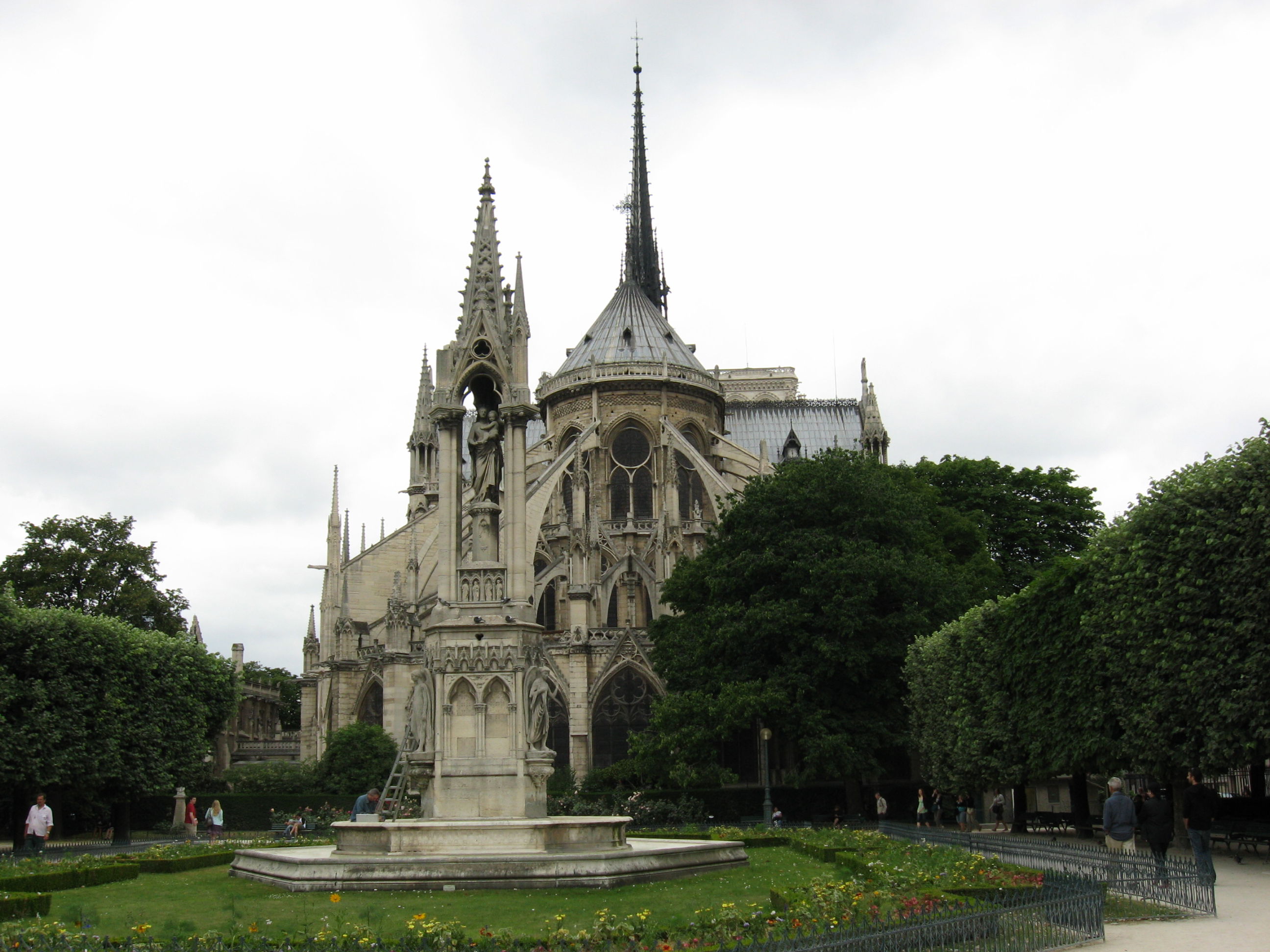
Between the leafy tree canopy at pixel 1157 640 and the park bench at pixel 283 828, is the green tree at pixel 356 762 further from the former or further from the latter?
the leafy tree canopy at pixel 1157 640

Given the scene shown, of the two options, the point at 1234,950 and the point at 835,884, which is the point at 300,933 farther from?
the point at 1234,950

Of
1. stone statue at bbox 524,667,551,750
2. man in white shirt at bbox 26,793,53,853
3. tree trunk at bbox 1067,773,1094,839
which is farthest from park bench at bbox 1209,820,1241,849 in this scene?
man in white shirt at bbox 26,793,53,853

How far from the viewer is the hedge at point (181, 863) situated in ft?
63.5

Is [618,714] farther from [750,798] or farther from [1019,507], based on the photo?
[1019,507]

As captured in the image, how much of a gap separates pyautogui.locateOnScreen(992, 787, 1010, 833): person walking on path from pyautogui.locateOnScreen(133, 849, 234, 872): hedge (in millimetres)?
22174

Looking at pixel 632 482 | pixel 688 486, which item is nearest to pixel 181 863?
pixel 688 486

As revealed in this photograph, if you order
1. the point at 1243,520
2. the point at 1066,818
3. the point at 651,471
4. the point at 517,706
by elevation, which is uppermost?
the point at 651,471

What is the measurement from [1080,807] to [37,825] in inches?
882

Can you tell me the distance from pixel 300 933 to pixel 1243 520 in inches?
679

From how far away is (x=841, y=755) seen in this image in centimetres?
3559

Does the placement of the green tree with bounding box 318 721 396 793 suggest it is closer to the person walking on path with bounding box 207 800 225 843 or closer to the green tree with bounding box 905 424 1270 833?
the person walking on path with bounding box 207 800 225 843

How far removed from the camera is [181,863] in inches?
771

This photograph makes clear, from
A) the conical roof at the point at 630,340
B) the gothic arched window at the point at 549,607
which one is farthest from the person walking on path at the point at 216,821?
the conical roof at the point at 630,340

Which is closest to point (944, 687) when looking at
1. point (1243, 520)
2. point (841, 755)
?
point (841, 755)
